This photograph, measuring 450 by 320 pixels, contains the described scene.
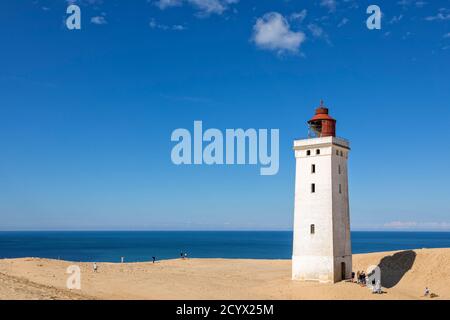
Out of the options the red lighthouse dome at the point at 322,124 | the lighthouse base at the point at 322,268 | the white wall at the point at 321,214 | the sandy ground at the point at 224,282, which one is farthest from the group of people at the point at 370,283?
the red lighthouse dome at the point at 322,124

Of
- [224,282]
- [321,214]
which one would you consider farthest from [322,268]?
[224,282]

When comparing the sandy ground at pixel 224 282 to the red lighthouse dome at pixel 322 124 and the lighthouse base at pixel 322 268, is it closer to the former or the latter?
the lighthouse base at pixel 322 268

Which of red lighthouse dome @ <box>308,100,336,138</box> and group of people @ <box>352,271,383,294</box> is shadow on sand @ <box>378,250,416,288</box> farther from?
red lighthouse dome @ <box>308,100,336,138</box>

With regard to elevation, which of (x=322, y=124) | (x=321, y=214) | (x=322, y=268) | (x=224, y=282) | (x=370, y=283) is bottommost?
(x=224, y=282)

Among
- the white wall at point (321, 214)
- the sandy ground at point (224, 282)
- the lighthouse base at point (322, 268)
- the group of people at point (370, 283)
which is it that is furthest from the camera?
the white wall at point (321, 214)

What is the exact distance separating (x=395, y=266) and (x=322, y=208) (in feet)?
39.3

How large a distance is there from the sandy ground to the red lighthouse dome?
495 inches

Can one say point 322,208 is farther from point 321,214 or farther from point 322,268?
point 322,268

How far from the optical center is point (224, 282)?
41031 millimetres

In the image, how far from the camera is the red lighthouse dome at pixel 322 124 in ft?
131
